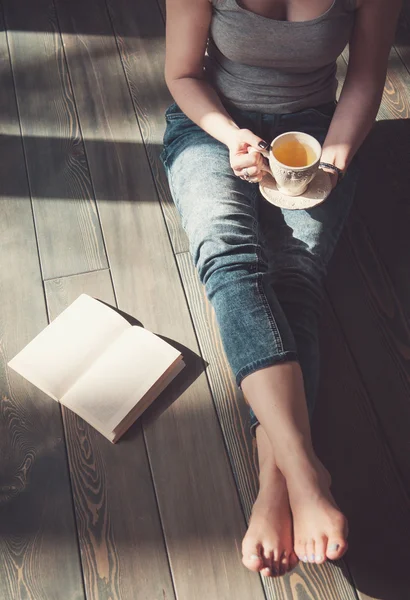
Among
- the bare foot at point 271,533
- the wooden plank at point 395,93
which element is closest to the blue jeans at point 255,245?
the bare foot at point 271,533

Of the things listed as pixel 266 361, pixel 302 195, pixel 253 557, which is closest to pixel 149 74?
pixel 302 195

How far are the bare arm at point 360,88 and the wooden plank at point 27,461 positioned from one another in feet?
2.59

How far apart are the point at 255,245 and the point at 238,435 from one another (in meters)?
0.41

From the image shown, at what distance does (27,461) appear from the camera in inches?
48.6

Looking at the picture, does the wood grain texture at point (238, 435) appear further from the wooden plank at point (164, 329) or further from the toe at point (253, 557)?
the toe at point (253, 557)

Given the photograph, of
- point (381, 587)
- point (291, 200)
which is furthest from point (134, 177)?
point (381, 587)

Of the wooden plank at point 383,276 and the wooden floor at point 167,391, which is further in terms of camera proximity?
the wooden plank at point 383,276

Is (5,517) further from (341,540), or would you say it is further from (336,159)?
(336,159)

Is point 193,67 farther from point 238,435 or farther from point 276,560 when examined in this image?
point 276,560

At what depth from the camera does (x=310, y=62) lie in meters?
1.21

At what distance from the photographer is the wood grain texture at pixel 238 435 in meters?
Answer: 1.09

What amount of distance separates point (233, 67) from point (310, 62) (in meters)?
0.17

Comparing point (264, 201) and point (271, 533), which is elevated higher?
point (264, 201)

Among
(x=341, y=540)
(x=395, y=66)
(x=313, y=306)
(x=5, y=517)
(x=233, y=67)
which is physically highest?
(x=233, y=67)
